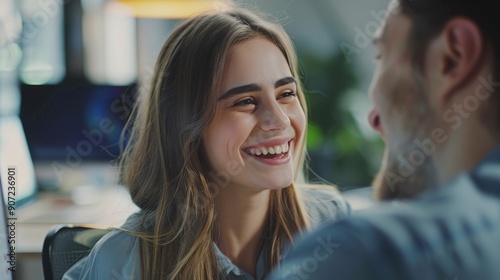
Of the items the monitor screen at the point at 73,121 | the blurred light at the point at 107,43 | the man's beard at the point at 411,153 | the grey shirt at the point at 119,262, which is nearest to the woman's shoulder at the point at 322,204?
the grey shirt at the point at 119,262

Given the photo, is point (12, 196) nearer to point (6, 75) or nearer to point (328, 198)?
point (328, 198)

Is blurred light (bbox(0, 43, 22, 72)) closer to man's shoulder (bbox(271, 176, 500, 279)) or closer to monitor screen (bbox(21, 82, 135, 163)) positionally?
monitor screen (bbox(21, 82, 135, 163))

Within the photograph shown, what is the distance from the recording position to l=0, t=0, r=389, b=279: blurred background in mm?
958

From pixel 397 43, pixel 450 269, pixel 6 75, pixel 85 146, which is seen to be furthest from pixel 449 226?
pixel 6 75

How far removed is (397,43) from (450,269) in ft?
0.57

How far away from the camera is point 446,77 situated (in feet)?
1.54

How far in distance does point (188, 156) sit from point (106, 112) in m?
0.74

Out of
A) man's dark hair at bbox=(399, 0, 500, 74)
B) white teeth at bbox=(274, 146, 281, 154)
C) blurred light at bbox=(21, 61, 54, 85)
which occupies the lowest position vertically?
blurred light at bbox=(21, 61, 54, 85)

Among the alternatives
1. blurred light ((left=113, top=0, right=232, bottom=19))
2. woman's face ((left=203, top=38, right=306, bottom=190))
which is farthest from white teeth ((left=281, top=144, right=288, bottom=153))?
blurred light ((left=113, top=0, right=232, bottom=19))

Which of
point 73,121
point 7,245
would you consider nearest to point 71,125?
point 73,121

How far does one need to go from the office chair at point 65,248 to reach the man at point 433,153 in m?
0.43

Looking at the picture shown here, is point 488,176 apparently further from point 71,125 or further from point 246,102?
point 71,125

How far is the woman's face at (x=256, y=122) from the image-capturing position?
29.5 inches

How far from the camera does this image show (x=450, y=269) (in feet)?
1.37
